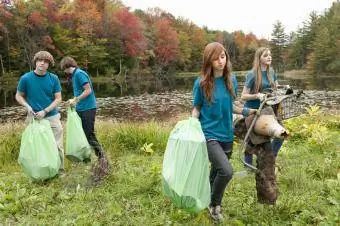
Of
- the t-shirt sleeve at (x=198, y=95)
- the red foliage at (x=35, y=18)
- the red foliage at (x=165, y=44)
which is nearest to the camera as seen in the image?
the t-shirt sleeve at (x=198, y=95)

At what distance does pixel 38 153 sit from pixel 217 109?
2466mm

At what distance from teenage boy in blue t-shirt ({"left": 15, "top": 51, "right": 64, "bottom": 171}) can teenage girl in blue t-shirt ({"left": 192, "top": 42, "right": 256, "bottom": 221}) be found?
8.05ft

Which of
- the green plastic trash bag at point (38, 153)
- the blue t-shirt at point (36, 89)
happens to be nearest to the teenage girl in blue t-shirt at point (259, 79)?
the green plastic trash bag at point (38, 153)

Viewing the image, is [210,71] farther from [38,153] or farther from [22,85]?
[22,85]

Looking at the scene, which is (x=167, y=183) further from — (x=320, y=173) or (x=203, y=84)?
(x=320, y=173)

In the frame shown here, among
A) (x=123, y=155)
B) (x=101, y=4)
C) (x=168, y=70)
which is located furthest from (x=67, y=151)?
(x=168, y=70)

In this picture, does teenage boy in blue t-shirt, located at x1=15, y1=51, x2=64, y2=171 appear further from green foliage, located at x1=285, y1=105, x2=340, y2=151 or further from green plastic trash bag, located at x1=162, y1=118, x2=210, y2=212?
green foliage, located at x1=285, y1=105, x2=340, y2=151

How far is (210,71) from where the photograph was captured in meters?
3.45

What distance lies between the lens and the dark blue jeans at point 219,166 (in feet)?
11.0

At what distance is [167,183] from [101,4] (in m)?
57.9

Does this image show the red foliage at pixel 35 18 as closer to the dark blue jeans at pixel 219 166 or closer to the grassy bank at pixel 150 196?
the grassy bank at pixel 150 196

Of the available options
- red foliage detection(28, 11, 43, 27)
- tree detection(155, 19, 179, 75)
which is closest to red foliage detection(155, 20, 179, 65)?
tree detection(155, 19, 179, 75)

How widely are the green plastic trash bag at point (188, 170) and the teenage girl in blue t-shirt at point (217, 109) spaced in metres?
0.17

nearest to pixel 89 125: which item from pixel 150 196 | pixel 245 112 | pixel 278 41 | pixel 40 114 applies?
pixel 40 114
